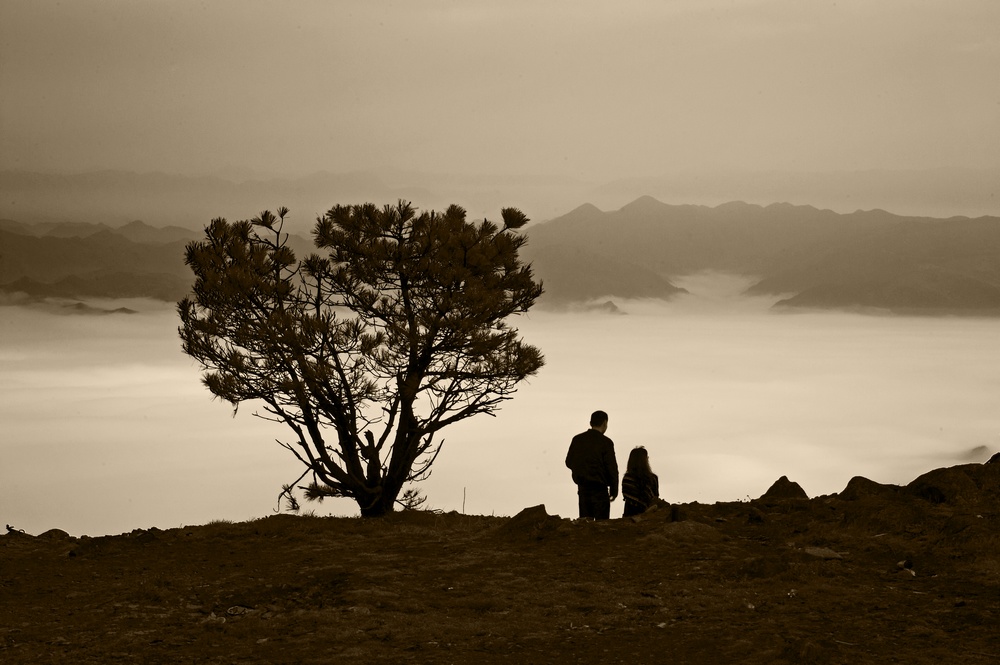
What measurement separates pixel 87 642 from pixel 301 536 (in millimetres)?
5182

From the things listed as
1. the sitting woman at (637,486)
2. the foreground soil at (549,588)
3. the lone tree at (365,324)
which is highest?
the lone tree at (365,324)

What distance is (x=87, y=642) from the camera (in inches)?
421

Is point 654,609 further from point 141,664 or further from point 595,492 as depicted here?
point 141,664

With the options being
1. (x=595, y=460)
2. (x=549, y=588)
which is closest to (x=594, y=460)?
(x=595, y=460)

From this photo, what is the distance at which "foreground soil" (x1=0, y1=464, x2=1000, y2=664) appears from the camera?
9.81m

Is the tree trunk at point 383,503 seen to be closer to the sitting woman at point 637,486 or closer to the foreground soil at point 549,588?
the foreground soil at point 549,588

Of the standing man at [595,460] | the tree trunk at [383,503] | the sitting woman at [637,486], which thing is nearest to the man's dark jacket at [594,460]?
the standing man at [595,460]

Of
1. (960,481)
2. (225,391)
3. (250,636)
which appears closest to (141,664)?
(250,636)

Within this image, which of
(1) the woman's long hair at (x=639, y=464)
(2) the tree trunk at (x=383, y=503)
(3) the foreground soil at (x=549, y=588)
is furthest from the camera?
(2) the tree trunk at (x=383, y=503)

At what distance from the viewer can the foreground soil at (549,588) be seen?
981 cm

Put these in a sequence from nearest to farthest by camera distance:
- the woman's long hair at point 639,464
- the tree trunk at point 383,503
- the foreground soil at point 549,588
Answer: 1. the foreground soil at point 549,588
2. the woman's long hair at point 639,464
3. the tree trunk at point 383,503

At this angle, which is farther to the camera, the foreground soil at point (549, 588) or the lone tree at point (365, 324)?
the lone tree at point (365, 324)

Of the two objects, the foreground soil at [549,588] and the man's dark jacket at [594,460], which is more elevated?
the man's dark jacket at [594,460]

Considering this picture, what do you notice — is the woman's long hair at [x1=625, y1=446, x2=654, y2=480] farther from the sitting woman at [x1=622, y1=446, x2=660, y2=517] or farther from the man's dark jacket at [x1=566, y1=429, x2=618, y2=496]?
the man's dark jacket at [x1=566, y1=429, x2=618, y2=496]
